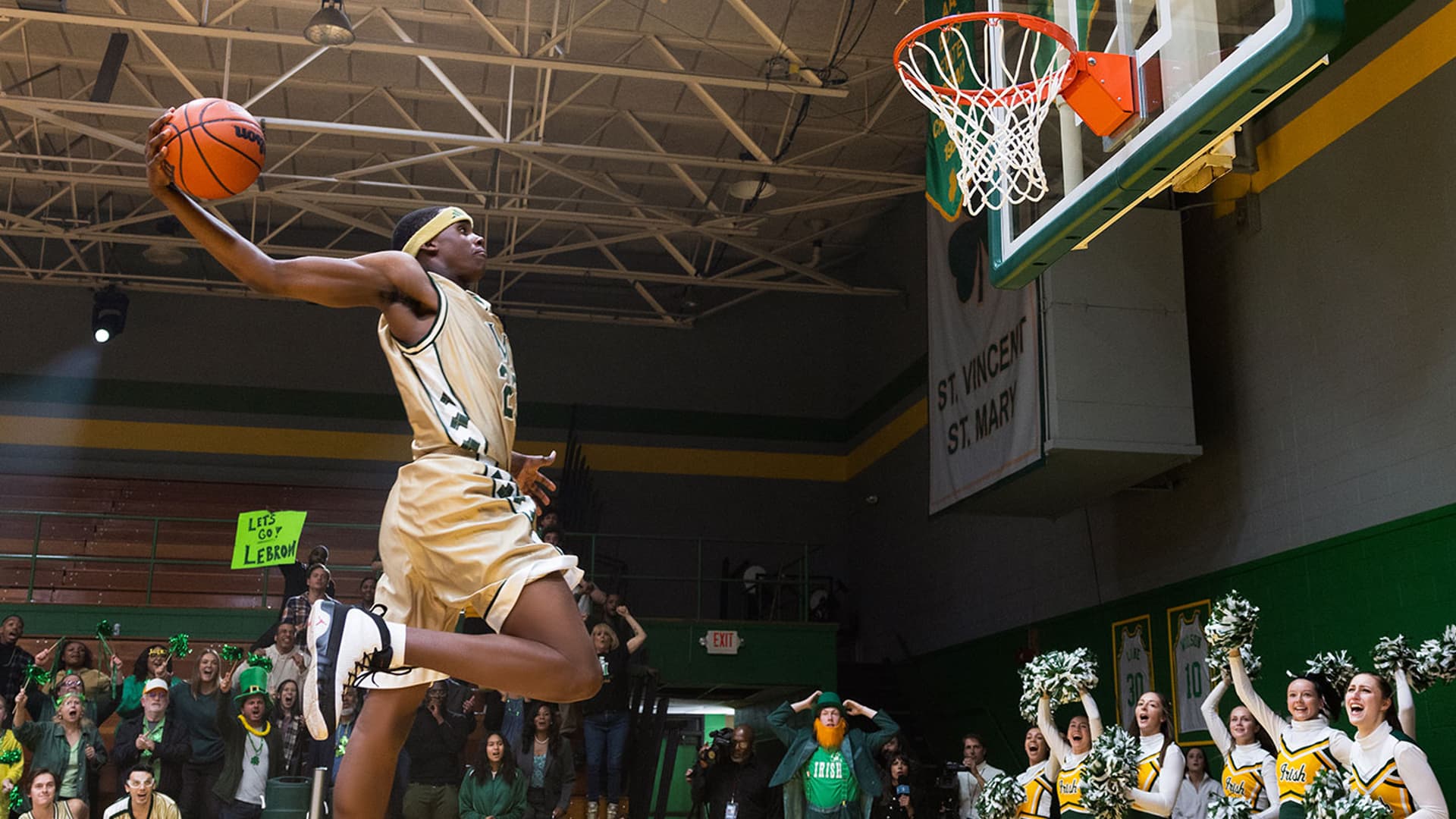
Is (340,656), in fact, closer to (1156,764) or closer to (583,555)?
(1156,764)

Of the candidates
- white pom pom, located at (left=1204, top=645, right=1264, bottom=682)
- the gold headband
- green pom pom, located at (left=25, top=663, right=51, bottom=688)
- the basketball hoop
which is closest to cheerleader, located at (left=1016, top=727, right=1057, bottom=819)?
white pom pom, located at (left=1204, top=645, right=1264, bottom=682)

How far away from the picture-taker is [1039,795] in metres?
9.00

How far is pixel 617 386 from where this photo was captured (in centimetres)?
2208

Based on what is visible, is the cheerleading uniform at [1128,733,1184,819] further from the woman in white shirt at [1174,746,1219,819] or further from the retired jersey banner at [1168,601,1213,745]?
the retired jersey banner at [1168,601,1213,745]

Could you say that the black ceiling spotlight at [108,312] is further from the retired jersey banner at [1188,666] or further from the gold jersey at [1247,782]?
the gold jersey at [1247,782]

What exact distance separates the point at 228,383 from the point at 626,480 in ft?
20.3

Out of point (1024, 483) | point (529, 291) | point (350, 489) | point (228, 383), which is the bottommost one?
point (1024, 483)

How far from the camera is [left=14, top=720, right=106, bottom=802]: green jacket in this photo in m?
11.1

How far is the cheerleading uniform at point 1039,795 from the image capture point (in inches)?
353

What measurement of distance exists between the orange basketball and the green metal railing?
12.7 m

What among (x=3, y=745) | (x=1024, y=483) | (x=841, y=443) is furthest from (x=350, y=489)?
(x=1024, y=483)

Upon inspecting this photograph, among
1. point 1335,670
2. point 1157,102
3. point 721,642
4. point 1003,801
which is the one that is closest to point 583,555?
Result: point 721,642

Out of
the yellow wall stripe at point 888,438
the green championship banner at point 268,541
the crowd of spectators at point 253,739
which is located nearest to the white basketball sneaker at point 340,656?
the crowd of spectators at point 253,739

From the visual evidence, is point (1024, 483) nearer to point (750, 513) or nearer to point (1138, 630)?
point (1138, 630)
